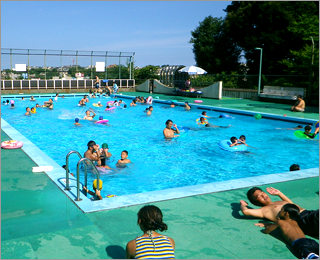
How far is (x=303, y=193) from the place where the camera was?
5398 mm

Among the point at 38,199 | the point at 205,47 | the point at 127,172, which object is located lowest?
the point at 127,172

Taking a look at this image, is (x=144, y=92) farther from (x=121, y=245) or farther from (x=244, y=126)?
(x=121, y=245)

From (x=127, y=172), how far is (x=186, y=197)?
375 cm

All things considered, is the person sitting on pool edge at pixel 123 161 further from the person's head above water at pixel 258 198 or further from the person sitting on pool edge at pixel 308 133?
the person sitting on pool edge at pixel 308 133

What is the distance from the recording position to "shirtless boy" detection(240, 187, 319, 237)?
3.92 meters

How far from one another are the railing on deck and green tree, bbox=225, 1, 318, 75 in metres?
13.5

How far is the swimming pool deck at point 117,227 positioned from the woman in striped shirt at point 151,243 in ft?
1.97

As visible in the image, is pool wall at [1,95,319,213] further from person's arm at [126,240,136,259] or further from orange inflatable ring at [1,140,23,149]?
person's arm at [126,240,136,259]

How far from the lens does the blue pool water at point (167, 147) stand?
870cm

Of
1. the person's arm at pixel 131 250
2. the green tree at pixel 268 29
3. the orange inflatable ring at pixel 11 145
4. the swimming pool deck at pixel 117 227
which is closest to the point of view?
the person's arm at pixel 131 250

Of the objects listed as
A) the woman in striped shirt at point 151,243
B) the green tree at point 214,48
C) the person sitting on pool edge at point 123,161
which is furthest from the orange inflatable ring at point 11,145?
the green tree at point 214,48

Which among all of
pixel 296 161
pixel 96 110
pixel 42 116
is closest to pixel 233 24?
pixel 96 110

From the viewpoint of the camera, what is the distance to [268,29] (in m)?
35.0

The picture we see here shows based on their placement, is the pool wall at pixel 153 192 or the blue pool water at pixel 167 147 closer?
the pool wall at pixel 153 192
